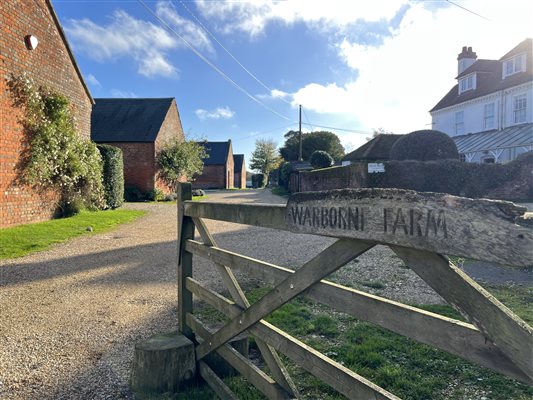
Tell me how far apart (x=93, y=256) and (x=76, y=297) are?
2.79 m

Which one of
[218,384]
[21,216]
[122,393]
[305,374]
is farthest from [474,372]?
[21,216]

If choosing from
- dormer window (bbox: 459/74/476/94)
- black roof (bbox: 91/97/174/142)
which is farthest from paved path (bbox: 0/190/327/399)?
dormer window (bbox: 459/74/476/94)

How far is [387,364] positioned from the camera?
3.45m

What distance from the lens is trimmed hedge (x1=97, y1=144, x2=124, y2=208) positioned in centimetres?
1686

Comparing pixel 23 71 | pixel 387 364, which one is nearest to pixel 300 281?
pixel 387 364

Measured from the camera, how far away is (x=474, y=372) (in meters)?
3.34

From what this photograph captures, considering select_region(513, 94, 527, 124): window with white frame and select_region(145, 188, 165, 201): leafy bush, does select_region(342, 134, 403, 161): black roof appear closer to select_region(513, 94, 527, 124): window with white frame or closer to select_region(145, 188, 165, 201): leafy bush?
select_region(513, 94, 527, 124): window with white frame

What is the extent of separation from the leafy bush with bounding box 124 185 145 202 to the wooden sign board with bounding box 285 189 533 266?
23.9 m

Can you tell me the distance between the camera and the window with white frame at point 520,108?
25.2 m

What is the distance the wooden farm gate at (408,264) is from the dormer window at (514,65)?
3169 cm

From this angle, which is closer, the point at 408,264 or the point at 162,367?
the point at 408,264

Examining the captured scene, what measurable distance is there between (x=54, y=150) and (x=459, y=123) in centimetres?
3083

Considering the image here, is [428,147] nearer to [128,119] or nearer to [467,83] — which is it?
[467,83]

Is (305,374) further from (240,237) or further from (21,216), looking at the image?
(21,216)
